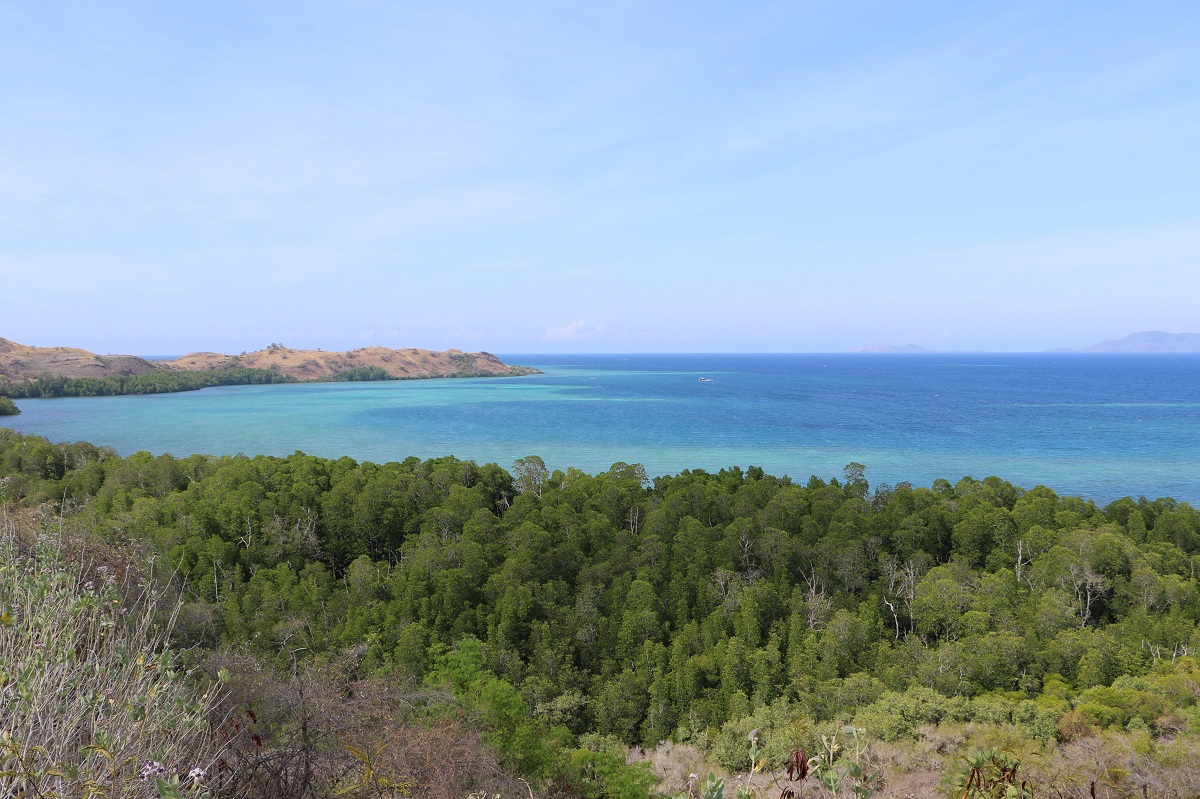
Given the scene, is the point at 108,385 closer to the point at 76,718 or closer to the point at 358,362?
the point at 358,362

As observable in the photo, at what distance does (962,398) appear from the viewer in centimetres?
9762

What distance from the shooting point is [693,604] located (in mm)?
21531

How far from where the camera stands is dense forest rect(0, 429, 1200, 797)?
47.6 feet

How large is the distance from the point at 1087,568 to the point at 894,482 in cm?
2192

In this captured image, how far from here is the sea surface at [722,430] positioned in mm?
46719

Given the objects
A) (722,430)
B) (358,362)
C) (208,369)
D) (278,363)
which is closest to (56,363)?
(208,369)

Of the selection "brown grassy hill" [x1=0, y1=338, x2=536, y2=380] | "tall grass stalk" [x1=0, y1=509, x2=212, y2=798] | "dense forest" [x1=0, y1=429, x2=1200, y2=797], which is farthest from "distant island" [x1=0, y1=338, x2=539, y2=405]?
"tall grass stalk" [x1=0, y1=509, x2=212, y2=798]

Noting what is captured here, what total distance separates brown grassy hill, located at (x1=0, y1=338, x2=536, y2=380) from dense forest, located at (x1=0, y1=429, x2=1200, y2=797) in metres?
111

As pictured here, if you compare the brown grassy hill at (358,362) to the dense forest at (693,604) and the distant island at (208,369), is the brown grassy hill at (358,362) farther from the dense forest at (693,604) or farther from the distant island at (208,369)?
the dense forest at (693,604)

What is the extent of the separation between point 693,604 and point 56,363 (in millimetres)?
140603

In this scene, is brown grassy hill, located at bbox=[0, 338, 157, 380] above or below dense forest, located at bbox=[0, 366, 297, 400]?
above

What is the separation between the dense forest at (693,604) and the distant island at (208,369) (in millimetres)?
81417

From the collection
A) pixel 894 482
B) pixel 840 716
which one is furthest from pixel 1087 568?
pixel 894 482

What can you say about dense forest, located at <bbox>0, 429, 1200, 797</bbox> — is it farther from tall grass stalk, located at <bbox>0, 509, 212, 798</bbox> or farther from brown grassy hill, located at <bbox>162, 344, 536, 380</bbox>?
brown grassy hill, located at <bbox>162, 344, 536, 380</bbox>
